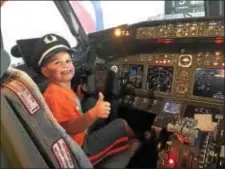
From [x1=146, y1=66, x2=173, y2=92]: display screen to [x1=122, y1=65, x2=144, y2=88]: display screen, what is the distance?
0.25 ft

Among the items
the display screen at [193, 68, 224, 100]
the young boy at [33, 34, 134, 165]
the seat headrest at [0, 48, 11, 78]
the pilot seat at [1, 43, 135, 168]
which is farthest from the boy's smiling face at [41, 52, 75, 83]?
the seat headrest at [0, 48, 11, 78]

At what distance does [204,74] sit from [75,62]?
100 cm

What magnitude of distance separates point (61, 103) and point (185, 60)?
102 centimetres

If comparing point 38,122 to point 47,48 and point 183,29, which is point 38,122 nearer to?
point 47,48

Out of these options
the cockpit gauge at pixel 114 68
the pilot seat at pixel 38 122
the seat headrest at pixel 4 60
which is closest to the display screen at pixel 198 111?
the cockpit gauge at pixel 114 68

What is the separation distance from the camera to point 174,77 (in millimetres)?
2605

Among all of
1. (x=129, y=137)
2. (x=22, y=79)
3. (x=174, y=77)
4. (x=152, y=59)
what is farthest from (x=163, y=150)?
(x=22, y=79)

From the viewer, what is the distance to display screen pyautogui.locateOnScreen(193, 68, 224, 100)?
93.5 inches

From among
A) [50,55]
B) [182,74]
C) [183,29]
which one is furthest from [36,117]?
[182,74]

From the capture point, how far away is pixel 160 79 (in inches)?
106

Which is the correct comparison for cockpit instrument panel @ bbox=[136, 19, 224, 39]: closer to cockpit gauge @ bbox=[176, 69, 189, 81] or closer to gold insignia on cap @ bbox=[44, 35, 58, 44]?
cockpit gauge @ bbox=[176, 69, 189, 81]

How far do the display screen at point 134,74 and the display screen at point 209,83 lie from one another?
462 mm

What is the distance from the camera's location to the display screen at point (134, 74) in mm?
2812

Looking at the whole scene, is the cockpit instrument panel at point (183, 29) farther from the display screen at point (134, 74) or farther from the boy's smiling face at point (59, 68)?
the boy's smiling face at point (59, 68)
